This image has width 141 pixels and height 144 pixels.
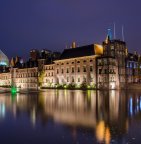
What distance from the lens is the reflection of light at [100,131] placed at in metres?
14.1

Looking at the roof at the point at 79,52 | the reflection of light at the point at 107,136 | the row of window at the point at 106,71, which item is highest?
the roof at the point at 79,52

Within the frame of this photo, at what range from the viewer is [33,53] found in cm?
15375

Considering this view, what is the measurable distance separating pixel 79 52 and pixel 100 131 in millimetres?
97667

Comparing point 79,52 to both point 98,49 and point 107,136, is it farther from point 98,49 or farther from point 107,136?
point 107,136

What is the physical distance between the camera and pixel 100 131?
52.1ft

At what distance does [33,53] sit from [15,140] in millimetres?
141694

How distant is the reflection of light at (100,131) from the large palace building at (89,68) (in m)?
80.2

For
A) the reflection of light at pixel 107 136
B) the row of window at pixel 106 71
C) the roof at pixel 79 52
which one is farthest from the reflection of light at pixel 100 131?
the roof at pixel 79 52

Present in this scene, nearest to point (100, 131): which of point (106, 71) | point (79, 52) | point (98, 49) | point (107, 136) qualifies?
point (107, 136)

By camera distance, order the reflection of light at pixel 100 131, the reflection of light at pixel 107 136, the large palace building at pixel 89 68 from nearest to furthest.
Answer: the reflection of light at pixel 107 136 < the reflection of light at pixel 100 131 < the large palace building at pixel 89 68

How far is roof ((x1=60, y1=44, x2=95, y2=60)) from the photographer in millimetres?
107062

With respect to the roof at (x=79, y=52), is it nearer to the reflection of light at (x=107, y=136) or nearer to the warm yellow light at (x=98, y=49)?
the warm yellow light at (x=98, y=49)

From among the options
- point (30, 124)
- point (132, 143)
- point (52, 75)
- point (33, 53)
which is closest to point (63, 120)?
point (30, 124)

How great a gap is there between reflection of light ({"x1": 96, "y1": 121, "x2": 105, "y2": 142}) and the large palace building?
263 ft
